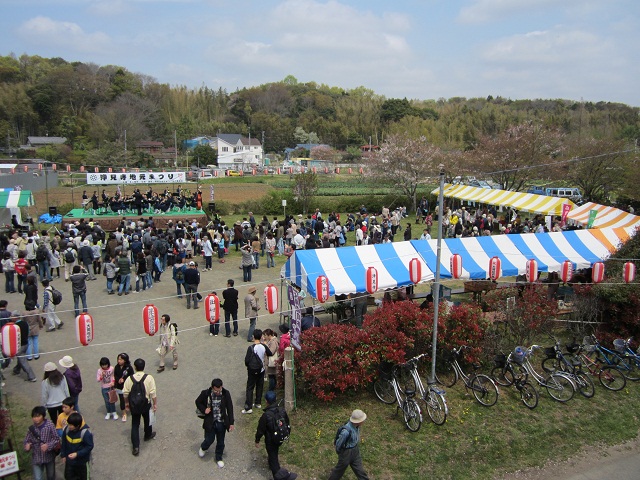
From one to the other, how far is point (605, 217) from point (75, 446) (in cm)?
1976

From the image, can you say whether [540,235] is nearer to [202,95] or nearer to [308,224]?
[308,224]

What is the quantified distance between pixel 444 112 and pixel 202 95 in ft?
157

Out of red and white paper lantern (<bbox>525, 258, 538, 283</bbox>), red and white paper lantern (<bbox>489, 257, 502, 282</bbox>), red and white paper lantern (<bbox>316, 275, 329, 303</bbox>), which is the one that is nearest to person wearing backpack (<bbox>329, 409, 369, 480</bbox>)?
red and white paper lantern (<bbox>316, 275, 329, 303</bbox>)

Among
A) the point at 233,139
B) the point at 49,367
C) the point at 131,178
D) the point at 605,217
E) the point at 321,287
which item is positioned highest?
the point at 233,139

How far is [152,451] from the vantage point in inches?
268

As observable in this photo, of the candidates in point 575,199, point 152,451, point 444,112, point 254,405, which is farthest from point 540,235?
point 444,112

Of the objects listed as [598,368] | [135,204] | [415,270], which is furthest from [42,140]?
[598,368]

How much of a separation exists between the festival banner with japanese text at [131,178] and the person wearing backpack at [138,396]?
914 inches

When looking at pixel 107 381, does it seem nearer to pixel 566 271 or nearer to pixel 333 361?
pixel 333 361

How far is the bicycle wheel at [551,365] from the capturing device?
905cm

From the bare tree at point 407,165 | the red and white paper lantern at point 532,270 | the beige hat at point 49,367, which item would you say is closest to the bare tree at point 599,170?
the bare tree at point 407,165

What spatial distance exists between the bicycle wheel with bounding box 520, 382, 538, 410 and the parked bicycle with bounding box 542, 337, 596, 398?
3.00 feet

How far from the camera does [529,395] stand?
8.20 metres

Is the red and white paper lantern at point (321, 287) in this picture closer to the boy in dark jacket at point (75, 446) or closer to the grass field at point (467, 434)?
the grass field at point (467, 434)
